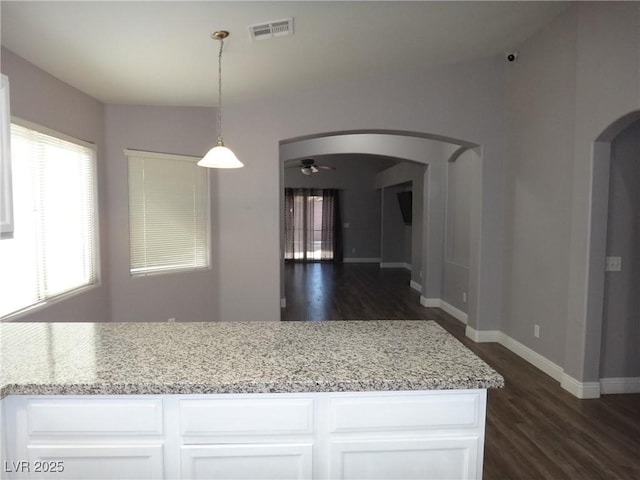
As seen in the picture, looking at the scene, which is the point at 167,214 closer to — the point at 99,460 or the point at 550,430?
the point at 99,460

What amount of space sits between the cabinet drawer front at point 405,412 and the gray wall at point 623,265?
2.50m

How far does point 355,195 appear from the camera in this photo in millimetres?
12016

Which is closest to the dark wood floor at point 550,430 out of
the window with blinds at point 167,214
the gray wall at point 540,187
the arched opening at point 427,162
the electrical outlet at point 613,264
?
the gray wall at point 540,187

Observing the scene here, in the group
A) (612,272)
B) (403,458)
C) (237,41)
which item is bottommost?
(403,458)

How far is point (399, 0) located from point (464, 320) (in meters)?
4.11

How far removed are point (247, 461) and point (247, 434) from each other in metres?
0.10

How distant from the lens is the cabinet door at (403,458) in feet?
4.72

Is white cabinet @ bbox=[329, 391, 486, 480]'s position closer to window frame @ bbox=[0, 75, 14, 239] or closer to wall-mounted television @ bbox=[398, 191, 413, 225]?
window frame @ bbox=[0, 75, 14, 239]

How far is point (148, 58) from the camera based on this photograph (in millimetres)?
3102

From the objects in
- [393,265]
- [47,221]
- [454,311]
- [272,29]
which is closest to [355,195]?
[393,265]

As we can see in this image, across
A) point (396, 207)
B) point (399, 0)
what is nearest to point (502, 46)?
point (399, 0)

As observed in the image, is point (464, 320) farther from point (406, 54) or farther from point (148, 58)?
point (148, 58)

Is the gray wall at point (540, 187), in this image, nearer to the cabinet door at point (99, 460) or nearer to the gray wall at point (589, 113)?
the gray wall at point (589, 113)

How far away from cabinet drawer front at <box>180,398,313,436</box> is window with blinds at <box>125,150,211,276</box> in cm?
322
